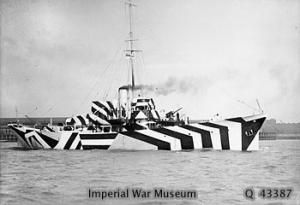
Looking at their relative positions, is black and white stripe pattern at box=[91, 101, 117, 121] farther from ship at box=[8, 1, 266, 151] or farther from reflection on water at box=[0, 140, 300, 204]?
reflection on water at box=[0, 140, 300, 204]

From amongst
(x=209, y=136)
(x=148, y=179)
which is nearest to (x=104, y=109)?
(x=209, y=136)

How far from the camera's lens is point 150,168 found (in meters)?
17.0

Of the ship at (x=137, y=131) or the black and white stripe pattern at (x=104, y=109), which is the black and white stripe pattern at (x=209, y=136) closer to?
the ship at (x=137, y=131)

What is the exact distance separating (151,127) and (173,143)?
2.82m

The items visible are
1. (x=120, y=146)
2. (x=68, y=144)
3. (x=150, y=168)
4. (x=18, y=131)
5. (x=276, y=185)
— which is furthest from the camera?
(x=18, y=131)

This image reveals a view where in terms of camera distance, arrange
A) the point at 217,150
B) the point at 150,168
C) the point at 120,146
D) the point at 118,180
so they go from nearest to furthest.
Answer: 1. the point at 118,180
2. the point at 150,168
3. the point at 217,150
4. the point at 120,146

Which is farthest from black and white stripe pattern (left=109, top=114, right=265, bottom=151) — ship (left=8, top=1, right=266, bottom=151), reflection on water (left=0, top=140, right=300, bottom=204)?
reflection on water (left=0, top=140, right=300, bottom=204)

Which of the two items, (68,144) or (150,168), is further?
(68,144)

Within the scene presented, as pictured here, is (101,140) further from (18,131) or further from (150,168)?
(150,168)

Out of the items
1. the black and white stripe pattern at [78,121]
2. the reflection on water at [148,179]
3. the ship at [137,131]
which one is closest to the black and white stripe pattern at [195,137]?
the ship at [137,131]

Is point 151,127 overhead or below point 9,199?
overhead

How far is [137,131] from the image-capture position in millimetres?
26641

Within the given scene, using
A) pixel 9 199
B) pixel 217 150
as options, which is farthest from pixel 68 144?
pixel 9 199

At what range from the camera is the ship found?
2548cm
